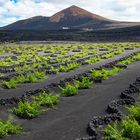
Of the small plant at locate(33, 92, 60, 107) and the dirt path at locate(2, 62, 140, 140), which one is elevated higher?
the small plant at locate(33, 92, 60, 107)

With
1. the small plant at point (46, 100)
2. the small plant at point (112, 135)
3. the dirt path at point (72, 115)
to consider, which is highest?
the small plant at point (112, 135)

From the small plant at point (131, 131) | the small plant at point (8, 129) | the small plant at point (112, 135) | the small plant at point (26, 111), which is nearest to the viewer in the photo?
the small plant at point (112, 135)

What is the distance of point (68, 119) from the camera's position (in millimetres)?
17875

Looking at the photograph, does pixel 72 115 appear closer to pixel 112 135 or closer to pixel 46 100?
pixel 46 100

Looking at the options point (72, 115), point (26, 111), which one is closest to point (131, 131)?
point (72, 115)

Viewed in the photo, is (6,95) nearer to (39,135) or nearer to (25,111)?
(25,111)

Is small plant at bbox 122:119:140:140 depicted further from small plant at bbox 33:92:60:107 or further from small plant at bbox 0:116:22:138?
small plant at bbox 33:92:60:107

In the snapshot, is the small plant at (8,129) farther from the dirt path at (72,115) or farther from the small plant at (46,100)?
the small plant at (46,100)

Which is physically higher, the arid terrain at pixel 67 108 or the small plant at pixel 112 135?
the small plant at pixel 112 135

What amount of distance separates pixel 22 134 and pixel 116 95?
8.71 meters

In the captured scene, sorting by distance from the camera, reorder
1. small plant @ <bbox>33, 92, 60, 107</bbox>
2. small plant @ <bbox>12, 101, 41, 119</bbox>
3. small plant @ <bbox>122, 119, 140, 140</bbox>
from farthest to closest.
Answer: small plant @ <bbox>33, 92, 60, 107</bbox> < small plant @ <bbox>12, 101, 41, 119</bbox> < small plant @ <bbox>122, 119, 140, 140</bbox>

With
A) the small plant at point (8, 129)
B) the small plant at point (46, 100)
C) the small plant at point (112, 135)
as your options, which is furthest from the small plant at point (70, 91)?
the small plant at point (112, 135)

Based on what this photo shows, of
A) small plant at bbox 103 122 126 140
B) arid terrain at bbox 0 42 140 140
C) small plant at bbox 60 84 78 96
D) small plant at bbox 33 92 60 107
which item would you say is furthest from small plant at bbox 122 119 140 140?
small plant at bbox 60 84 78 96

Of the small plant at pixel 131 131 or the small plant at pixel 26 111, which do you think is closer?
the small plant at pixel 131 131
